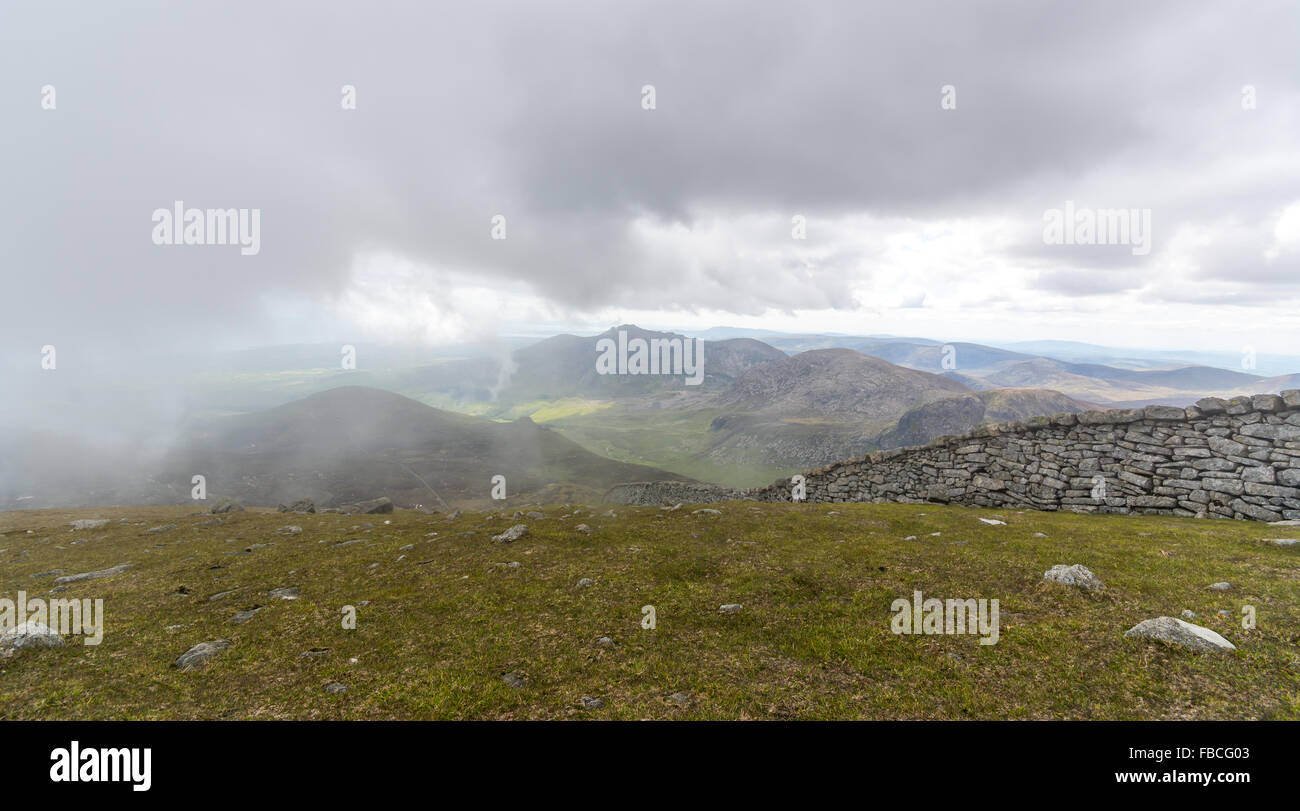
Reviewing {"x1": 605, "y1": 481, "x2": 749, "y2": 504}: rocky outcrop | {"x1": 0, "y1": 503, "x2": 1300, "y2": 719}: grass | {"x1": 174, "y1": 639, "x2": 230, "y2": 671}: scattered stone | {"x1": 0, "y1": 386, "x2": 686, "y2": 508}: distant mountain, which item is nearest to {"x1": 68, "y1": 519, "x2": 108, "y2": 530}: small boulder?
{"x1": 0, "y1": 503, "x2": 1300, "y2": 719}: grass

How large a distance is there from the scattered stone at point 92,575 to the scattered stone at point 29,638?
7.82 meters

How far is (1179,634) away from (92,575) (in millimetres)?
29342

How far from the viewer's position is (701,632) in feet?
31.0

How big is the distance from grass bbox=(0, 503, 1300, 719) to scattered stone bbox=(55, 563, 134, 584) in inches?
18.8

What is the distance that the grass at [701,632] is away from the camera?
22.2 feet

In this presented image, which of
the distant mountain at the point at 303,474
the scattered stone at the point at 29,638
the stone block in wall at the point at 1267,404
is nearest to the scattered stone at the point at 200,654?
the scattered stone at the point at 29,638

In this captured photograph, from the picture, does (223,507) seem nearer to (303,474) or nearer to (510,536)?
(510,536)

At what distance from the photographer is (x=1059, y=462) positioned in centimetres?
2012

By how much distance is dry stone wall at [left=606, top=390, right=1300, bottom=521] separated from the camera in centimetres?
1538

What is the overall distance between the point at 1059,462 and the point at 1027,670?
18146mm

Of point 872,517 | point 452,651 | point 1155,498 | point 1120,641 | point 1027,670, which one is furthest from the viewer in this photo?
point 872,517
